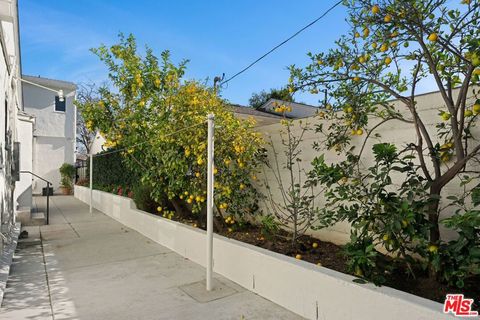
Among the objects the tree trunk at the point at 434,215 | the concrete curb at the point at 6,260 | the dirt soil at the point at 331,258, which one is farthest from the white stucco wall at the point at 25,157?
the tree trunk at the point at 434,215

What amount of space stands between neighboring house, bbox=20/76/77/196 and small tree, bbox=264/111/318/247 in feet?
50.4

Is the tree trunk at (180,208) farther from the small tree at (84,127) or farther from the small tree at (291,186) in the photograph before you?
the small tree at (84,127)

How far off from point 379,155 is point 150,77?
4.22 meters

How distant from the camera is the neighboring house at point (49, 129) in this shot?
1634cm

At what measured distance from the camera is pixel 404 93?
10.1ft

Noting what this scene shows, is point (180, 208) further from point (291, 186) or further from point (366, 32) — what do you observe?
point (366, 32)

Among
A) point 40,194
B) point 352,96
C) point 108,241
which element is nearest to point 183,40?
point 108,241

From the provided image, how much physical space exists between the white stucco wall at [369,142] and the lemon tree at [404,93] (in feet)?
0.10

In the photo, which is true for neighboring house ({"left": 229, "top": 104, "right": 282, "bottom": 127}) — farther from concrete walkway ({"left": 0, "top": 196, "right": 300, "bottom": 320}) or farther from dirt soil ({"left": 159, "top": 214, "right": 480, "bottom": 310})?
concrete walkway ({"left": 0, "top": 196, "right": 300, "bottom": 320})

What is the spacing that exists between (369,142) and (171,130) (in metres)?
2.71

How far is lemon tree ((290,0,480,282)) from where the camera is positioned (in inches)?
93.3

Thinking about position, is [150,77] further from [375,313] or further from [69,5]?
[375,313]

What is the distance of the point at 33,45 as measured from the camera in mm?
10992

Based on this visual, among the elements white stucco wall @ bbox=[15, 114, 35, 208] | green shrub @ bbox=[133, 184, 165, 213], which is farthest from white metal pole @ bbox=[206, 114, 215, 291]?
white stucco wall @ bbox=[15, 114, 35, 208]
